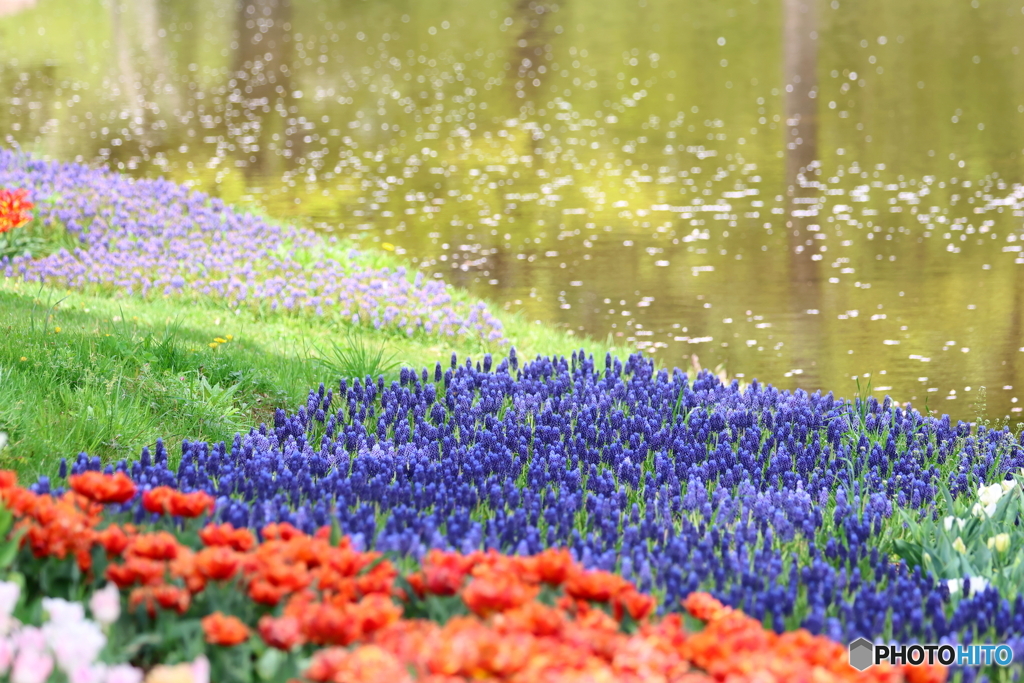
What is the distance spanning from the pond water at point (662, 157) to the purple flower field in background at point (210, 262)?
4.20 ft

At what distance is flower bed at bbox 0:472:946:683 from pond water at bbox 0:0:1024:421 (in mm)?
5660

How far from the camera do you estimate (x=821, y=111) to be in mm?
21750

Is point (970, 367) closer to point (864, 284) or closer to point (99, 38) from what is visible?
point (864, 284)

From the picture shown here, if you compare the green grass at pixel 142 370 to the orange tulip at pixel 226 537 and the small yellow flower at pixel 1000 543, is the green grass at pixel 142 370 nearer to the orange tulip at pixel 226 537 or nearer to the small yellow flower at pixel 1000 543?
the orange tulip at pixel 226 537

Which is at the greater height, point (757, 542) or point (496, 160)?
point (496, 160)

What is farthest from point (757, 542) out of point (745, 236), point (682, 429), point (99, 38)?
point (99, 38)

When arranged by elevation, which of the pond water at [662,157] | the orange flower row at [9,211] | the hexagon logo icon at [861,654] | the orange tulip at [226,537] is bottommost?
the hexagon logo icon at [861,654]

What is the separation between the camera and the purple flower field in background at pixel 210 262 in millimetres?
10133

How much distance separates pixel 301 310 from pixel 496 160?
8.94 metres

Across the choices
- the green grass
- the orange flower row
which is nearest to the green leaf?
the green grass

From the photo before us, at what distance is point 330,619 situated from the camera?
3.13 meters

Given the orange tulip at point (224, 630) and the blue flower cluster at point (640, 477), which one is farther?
the blue flower cluster at point (640, 477)

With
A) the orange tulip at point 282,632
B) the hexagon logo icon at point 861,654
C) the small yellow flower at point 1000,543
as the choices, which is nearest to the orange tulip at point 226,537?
the orange tulip at point 282,632

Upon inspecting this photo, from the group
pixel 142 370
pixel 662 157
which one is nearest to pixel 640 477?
pixel 142 370
